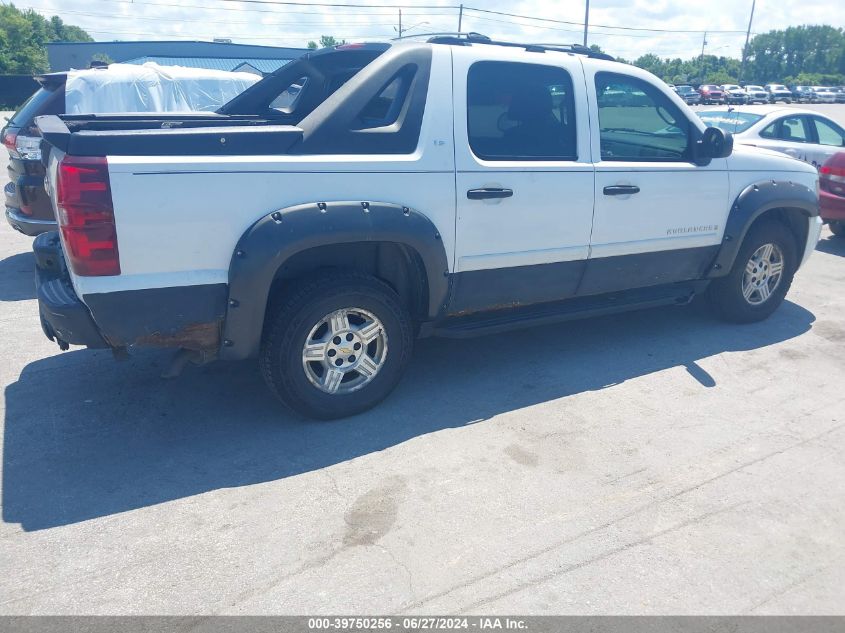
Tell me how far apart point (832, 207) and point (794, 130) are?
64.2 inches

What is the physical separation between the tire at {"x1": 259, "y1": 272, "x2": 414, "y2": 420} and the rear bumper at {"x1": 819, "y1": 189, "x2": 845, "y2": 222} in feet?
22.8

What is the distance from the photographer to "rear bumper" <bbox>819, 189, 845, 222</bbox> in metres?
8.98

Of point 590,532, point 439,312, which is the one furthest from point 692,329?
point 590,532

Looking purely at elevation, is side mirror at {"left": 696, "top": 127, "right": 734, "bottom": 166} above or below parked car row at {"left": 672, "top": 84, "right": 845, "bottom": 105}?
above

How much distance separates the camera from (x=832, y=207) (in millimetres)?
9031

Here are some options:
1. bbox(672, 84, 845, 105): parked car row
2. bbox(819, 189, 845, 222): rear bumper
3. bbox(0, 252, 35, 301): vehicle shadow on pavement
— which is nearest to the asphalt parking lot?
bbox(0, 252, 35, 301): vehicle shadow on pavement

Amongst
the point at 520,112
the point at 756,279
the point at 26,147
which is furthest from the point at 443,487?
the point at 26,147

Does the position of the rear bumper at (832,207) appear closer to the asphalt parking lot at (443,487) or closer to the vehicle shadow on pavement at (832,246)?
the vehicle shadow on pavement at (832,246)

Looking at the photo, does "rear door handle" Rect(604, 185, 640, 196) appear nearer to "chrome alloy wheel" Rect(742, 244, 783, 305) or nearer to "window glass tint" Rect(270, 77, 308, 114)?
"chrome alloy wheel" Rect(742, 244, 783, 305)

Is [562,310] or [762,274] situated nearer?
[562,310]

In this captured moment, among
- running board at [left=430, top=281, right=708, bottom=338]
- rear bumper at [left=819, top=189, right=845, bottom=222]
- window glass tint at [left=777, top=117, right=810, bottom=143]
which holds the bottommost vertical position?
rear bumper at [left=819, top=189, right=845, bottom=222]

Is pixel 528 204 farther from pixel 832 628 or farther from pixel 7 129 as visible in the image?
pixel 7 129

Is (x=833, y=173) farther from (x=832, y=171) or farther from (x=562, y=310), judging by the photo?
(x=562, y=310)

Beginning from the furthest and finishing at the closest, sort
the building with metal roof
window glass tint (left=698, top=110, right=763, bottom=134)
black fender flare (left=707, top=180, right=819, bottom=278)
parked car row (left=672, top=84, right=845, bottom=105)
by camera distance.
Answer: the building with metal roof → parked car row (left=672, top=84, right=845, bottom=105) → window glass tint (left=698, top=110, right=763, bottom=134) → black fender flare (left=707, top=180, right=819, bottom=278)
